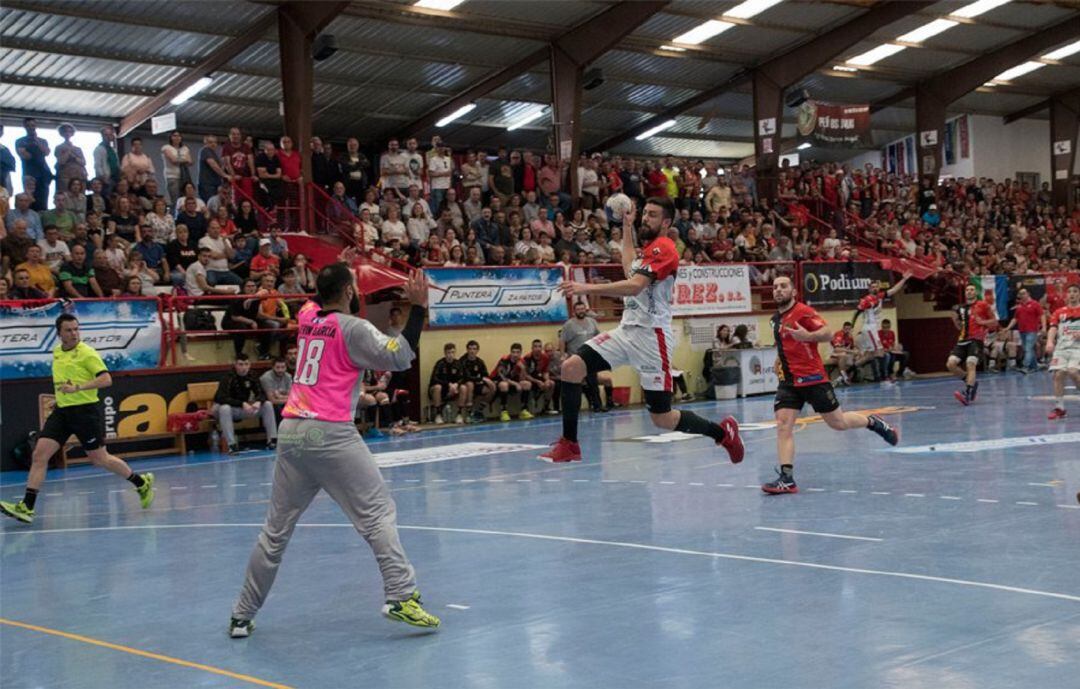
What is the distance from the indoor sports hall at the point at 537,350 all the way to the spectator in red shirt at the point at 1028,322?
0.11 metres

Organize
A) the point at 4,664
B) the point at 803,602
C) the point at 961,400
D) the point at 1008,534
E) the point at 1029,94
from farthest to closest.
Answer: the point at 1029,94 → the point at 961,400 → the point at 1008,534 → the point at 803,602 → the point at 4,664

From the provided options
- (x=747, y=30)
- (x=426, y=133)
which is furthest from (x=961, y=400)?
(x=426, y=133)

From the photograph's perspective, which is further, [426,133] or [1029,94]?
[1029,94]

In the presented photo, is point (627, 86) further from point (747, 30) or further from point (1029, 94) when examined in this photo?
point (1029, 94)

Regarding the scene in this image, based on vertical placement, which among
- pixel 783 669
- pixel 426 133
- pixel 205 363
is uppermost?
pixel 426 133

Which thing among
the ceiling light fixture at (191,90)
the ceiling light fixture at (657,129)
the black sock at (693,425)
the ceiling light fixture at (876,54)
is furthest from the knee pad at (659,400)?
the ceiling light fixture at (657,129)

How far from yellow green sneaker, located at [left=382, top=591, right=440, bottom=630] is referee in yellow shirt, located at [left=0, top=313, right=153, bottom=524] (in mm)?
6369

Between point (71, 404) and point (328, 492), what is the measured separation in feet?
21.1

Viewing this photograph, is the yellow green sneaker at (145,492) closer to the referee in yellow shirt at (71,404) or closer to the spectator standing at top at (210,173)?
the referee in yellow shirt at (71,404)

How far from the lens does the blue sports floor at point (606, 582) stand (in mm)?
5781

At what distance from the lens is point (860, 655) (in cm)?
575

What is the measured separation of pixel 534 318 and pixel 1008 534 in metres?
15.8

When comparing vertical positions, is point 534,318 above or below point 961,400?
above

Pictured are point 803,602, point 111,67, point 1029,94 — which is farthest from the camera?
point 1029,94
